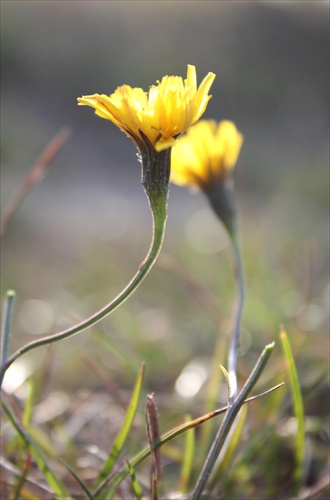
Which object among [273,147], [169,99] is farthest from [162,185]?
[273,147]

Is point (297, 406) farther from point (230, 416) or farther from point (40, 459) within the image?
point (40, 459)

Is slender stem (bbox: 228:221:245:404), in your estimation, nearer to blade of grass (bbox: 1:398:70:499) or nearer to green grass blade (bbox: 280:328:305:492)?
green grass blade (bbox: 280:328:305:492)

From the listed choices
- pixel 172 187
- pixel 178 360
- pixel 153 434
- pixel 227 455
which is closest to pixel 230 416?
pixel 153 434

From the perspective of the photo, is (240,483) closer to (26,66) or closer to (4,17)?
(26,66)

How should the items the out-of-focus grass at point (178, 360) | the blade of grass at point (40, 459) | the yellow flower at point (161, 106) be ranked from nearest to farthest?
the yellow flower at point (161, 106)
the blade of grass at point (40, 459)
the out-of-focus grass at point (178, 360)

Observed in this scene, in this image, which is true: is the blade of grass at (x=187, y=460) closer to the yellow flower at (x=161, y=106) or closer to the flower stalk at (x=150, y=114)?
the flower stalk at (x=150, y=114)

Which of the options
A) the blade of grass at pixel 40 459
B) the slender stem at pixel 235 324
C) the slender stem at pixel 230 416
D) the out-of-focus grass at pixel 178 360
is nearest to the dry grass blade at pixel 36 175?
the out-of-focus grass at pixel 178 360

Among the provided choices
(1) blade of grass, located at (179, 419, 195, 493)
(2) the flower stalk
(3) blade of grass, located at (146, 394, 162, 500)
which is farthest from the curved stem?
(1) blade of grass, located at (179, 419, 195, 493)
